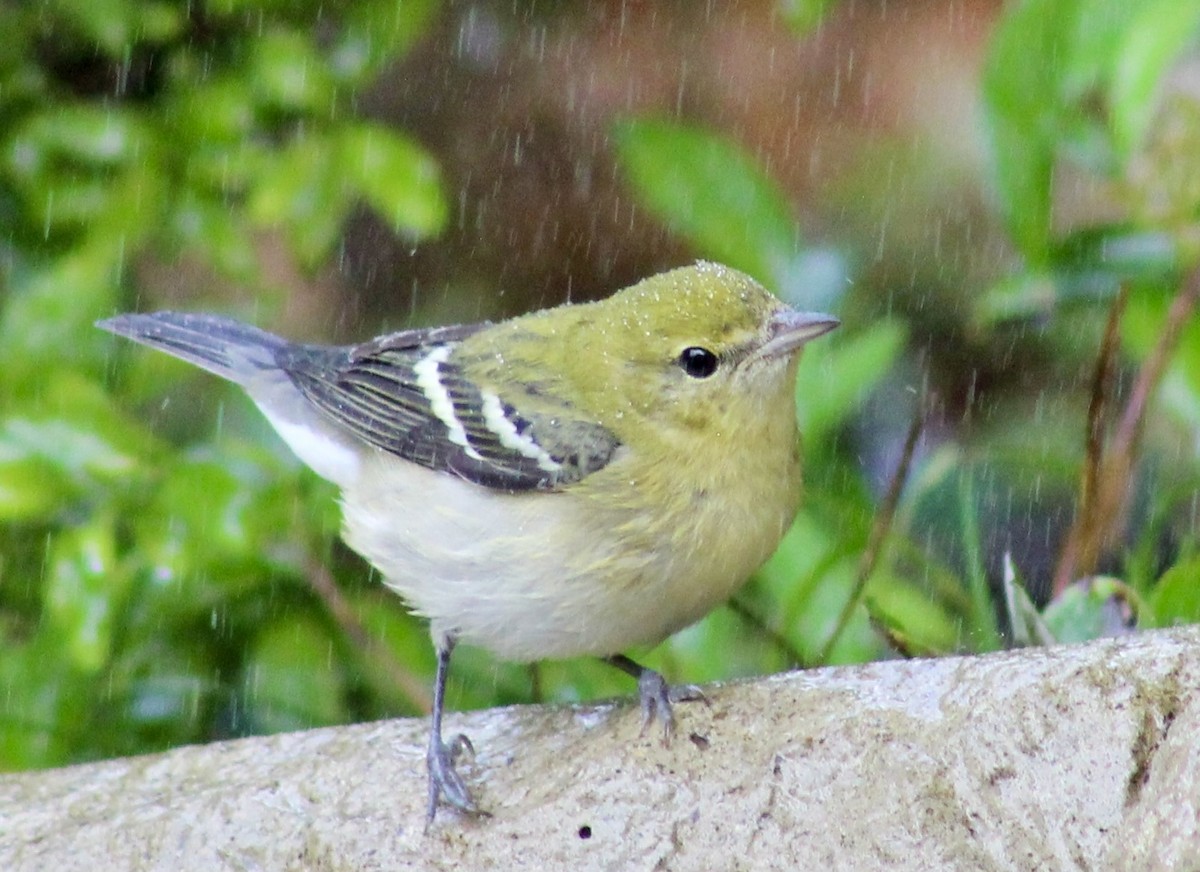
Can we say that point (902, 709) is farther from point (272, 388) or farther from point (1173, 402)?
point (272, 388)

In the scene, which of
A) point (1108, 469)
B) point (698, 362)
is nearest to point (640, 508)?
point (698, 362)

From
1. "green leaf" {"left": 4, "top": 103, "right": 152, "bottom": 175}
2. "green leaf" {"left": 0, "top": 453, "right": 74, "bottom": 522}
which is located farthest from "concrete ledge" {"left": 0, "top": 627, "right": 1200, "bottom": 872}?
"green leaf" {"left": 4, "top": 103, "right": 152, "bottom": 175}

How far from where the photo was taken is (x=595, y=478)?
8.95ft

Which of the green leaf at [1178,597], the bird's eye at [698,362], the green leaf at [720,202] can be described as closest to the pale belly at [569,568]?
the bird's eye at [698,362]

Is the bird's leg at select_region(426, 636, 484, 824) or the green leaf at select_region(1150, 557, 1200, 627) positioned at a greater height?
the green leaf at select_region(1150, 557, 1200, 627)

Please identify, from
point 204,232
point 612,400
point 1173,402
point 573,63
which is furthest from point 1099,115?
point 204,232

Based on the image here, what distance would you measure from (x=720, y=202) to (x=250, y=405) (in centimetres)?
135

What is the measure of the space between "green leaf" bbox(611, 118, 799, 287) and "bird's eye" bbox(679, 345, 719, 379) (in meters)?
0.96

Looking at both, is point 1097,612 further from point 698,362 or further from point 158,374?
point 158,374

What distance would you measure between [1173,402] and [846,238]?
143cm

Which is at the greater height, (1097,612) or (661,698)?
(1097,612)

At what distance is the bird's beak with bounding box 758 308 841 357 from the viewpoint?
264 centimetres

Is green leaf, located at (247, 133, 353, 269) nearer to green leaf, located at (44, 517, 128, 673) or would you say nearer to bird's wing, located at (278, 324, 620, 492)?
bird's wing, located at (278, 324, 620, 492)

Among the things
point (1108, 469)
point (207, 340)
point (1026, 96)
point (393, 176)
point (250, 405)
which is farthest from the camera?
point (250, 405)
